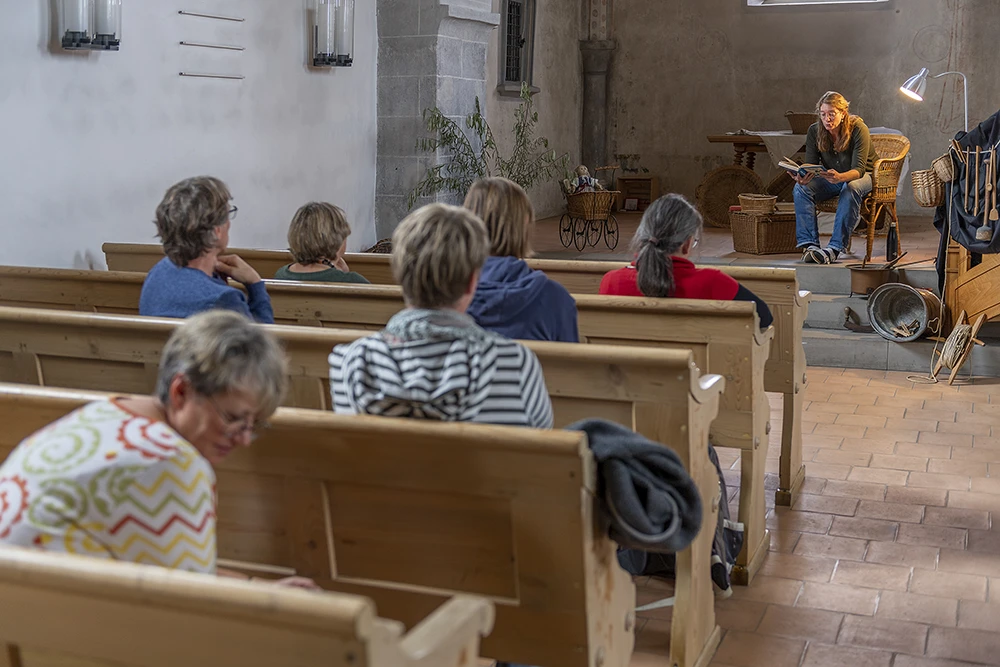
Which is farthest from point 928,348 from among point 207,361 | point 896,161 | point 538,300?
point 207,361

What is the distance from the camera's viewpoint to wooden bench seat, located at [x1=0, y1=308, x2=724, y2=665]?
2668mm

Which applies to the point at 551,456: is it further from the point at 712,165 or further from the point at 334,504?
the point at 712,165

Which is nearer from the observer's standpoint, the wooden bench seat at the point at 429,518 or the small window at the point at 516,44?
the wooden bench seat at the point at 429,518

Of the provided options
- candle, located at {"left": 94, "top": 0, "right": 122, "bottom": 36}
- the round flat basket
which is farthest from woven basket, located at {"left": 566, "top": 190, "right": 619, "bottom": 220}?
candle, located at {"left": 94, "top": 0, "right": 122, "bottom": 36}

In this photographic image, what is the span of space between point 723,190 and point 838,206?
2.61 meters

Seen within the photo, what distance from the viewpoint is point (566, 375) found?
2.74m

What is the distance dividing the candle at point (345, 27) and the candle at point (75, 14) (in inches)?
94.0

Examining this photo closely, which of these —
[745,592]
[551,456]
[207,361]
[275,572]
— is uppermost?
[207,361]

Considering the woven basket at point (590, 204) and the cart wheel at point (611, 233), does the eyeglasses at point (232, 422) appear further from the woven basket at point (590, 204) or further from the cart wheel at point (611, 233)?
the cart wheel at point (611, 233)

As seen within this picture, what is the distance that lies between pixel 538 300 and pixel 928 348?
14.3 ft

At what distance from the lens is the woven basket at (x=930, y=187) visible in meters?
6.25

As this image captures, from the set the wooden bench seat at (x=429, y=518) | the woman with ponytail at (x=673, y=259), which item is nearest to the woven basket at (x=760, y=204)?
the woman with ponytail at (x=673, y=259)

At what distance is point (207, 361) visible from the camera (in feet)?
5.16

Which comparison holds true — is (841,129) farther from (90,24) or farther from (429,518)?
(429,518)
